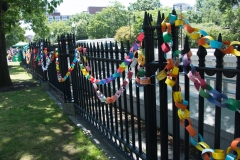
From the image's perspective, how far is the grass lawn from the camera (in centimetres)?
395

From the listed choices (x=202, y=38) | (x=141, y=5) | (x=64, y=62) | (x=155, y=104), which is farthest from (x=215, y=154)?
(x=141, y=5)

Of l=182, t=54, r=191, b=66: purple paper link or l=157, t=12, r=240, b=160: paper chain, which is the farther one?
l=182, t=54, r=191, b=66: purple paper link

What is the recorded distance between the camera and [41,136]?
187 inches

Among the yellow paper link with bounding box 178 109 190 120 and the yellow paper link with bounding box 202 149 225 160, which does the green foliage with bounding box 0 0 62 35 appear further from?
the yellow paper link with bounding box 202 149 225 160

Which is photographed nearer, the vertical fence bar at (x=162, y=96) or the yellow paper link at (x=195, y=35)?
the yellow paper link at (x=195, y=35)

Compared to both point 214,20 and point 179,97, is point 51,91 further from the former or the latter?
point 214,20

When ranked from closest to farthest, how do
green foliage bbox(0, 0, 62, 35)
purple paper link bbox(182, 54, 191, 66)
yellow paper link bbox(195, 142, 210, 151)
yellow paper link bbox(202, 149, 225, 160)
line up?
yellow paper link bbox(202, 149, 225, 160) < yellow paper link bbox(195, 142, 210, 151) < purple paper link bbox(182, 54, 191, 66) < green foliage bbox(0, 0, 62, 35)

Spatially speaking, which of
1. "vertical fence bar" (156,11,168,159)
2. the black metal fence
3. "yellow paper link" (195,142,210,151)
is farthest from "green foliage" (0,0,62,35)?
"yellow paper link" (195,142,210,151)

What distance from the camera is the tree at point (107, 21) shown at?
3127 inches

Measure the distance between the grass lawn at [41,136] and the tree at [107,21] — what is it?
7463 cm

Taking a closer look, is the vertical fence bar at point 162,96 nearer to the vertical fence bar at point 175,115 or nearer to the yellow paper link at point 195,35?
the vertical fence bar at point 175,115

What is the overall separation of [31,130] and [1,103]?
329cm

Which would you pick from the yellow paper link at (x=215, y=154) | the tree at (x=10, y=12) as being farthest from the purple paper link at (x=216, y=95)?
the tree at (x=10, y=12)

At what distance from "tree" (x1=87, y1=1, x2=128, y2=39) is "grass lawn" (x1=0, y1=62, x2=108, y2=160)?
7463 cm
